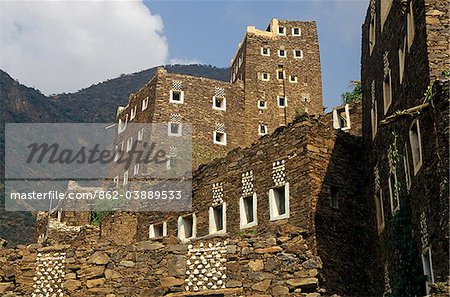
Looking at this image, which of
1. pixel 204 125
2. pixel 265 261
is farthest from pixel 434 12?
pixel 204 125

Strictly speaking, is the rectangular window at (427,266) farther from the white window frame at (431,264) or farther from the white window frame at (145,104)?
the white window frame at (145,104)

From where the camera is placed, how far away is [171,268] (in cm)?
1428

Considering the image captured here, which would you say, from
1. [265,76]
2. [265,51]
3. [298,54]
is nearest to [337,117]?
[265,76]

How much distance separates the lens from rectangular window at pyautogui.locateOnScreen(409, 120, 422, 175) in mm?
17239

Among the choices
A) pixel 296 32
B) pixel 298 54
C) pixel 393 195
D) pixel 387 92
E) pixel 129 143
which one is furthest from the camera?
pixel 296 32

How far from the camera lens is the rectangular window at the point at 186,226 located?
28.6 metres

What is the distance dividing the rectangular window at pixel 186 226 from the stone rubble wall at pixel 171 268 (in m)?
13.5

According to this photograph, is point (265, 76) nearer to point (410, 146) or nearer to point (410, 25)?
point (410, 25)

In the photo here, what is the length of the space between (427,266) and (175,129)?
3325 cm

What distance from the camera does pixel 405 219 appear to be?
60.2 ft

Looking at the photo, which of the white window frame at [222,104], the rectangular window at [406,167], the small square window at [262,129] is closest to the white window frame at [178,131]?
the white window frame at [222,104]

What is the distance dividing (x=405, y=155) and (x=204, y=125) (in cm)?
3107

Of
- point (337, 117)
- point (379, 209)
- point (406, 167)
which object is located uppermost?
point (337, 117)

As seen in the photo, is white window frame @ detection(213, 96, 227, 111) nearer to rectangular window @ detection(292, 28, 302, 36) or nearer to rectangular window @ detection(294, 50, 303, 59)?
rectangular window @ detection(294, 50, 303, 59)
